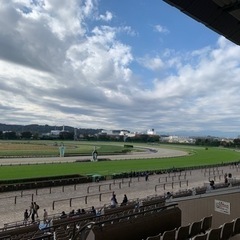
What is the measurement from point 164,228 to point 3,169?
35.0m

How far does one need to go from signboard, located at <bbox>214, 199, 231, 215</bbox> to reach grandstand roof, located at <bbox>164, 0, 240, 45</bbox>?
4330 millimetres

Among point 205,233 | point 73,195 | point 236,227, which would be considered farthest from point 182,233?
point 73,195

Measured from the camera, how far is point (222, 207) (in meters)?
9.30

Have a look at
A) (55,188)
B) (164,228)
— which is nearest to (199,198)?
(164,228)

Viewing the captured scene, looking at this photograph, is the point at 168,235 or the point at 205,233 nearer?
the point at 168,235

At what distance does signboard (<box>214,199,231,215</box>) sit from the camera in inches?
360

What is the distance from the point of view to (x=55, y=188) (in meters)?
29.6

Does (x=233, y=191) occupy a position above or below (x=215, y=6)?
below

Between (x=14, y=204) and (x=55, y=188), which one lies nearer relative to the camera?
(x=14, y=204)

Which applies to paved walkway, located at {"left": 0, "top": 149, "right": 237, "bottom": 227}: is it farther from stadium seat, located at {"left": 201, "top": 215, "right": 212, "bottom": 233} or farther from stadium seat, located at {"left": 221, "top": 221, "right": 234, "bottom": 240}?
stadium seat, located at {"left": 221, "top": 221, "right": 234, "bottom": 240}

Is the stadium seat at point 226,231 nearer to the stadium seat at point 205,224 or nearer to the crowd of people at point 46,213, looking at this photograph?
the stadium seat at point 205,224

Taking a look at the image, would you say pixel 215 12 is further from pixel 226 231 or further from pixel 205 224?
pixel 205 224

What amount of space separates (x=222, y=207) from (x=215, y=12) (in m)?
5.12

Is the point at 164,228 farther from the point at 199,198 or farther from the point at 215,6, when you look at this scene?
the point at 215,6
